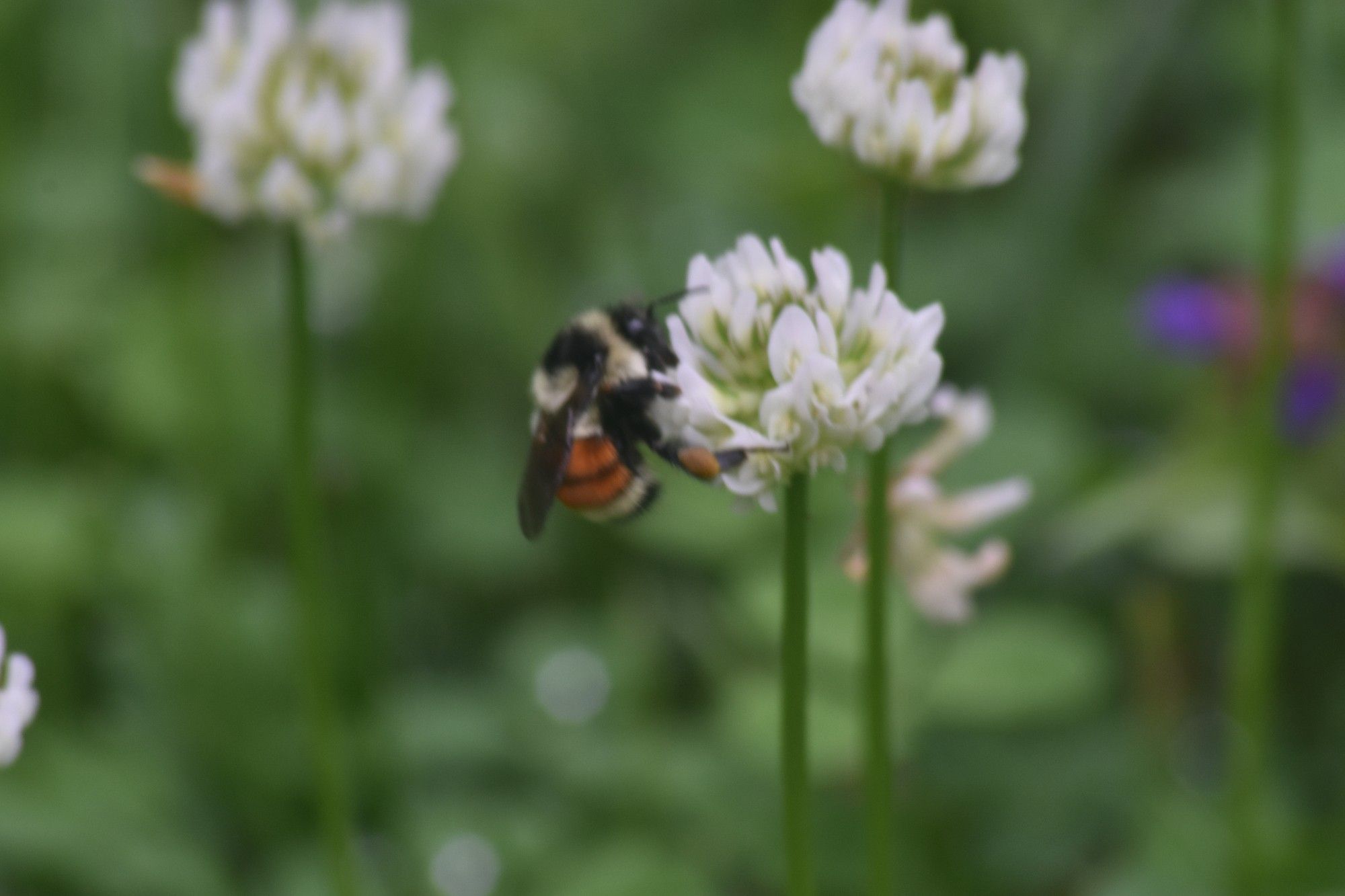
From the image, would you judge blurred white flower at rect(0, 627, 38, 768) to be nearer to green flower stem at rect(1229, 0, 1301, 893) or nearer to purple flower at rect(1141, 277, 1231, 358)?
green flower stem at rect(1229, 0, 1301, 893)

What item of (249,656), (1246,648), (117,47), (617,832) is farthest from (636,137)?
(1246,648)

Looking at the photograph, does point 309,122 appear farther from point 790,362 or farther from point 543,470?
point 790,362

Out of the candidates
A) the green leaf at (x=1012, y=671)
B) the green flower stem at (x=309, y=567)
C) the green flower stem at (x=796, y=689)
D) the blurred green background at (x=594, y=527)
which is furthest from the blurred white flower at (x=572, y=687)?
the green flower stem at (x=796, y=689)

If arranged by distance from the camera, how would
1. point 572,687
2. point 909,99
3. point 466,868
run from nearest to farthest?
point 909,99
point 466,868
point 572,687

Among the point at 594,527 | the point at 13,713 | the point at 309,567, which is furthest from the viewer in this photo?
the point at 594,527

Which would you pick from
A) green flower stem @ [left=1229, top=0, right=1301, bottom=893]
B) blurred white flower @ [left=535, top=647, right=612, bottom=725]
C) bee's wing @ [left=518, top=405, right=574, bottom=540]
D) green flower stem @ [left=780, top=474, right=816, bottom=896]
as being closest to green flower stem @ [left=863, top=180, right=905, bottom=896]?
green flower stem @ [left=780, top=474, right=816, bottom=896]

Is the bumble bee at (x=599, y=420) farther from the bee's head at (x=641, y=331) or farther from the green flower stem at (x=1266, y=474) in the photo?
the green flower stem at (x=1266, y=474)

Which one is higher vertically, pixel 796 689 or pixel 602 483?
pixel 602 483

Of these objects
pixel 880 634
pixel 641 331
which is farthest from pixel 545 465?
pixel 880 634
